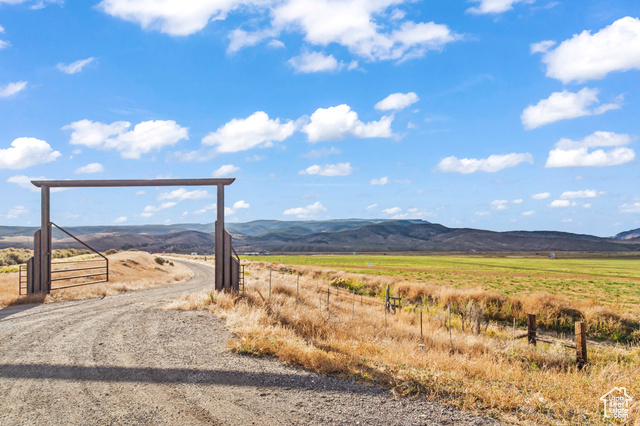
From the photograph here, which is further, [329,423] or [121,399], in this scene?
[121,399]

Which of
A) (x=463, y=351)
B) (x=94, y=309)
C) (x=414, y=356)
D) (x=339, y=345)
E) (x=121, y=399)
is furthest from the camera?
(x=94, y=309)

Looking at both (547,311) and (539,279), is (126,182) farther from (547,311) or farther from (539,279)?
(539,279)

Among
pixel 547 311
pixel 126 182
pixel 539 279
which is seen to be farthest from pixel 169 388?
pixel 539 279

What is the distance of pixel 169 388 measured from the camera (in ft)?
20.9

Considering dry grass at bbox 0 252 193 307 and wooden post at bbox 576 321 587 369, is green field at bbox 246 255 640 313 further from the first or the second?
dry grass at bbox 0 252 193 307

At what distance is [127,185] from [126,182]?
15 cm

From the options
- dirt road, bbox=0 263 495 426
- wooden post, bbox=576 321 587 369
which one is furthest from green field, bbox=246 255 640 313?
dirt road, bbox=0 263 495 426

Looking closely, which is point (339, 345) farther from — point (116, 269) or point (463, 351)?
point (116, 269)

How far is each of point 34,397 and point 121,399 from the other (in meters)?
1.38

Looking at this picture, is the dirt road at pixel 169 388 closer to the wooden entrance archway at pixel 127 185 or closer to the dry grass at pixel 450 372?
the dry grass at pixel 450 372

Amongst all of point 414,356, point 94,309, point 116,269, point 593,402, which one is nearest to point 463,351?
point 414,356

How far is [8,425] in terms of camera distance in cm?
517

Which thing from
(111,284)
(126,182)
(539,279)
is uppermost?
(126,182)

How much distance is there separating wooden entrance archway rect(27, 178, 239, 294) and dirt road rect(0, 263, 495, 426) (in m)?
6.22
